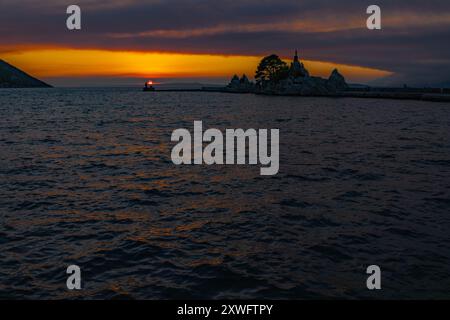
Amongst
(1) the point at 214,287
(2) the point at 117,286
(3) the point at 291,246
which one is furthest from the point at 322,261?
(2) the point at 117,286

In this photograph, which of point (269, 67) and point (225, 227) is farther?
point (269, 67)

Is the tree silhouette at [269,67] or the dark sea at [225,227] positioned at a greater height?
the tree silhouette at [269,67]

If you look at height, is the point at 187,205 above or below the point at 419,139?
below

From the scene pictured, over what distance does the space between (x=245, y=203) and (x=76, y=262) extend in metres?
7.20

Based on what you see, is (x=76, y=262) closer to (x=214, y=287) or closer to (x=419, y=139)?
(x=214, y=287)

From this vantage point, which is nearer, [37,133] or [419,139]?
[419,139]

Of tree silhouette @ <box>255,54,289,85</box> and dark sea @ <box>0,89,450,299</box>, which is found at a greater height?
tree silhouette @ <box>255,54,289,85</box>

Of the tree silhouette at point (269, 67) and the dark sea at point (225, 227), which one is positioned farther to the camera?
the tree silhouette at point (269, 67)

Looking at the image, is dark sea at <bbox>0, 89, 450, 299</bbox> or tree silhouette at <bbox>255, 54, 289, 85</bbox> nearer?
dark sea at <bbox>0, 89, 450, 299</bbox>

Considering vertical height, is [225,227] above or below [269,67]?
below

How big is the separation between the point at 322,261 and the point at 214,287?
312 cm
